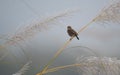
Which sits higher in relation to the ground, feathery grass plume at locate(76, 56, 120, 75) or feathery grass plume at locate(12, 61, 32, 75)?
feathery grass plume at locate(12, 61, 32, 75)

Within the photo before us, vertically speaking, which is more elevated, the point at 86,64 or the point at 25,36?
the point at 25,36

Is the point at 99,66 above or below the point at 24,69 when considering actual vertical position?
below

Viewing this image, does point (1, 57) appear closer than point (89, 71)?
No

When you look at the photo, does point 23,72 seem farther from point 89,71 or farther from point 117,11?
point 117,11

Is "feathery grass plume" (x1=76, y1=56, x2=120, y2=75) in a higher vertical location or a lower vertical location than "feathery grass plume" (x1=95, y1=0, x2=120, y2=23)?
lower

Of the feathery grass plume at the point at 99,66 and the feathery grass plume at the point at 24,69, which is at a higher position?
the feathery grass plume at the point at 24,69

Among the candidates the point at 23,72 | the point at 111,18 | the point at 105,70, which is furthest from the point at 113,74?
the point at 23,72

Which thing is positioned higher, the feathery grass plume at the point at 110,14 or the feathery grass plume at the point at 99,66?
the feathery grass plume at the point at 110,14

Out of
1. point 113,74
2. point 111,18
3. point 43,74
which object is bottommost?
point 113,74
